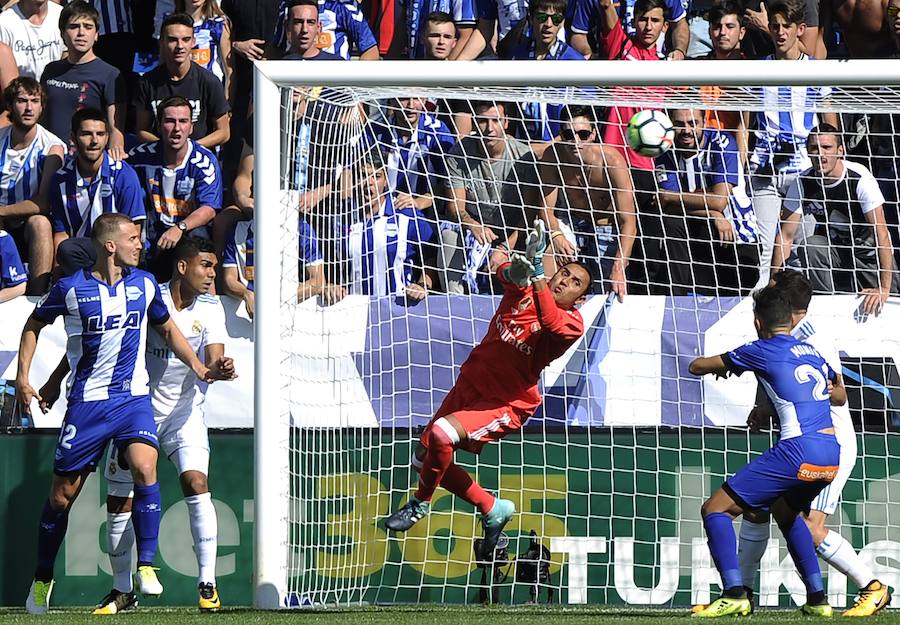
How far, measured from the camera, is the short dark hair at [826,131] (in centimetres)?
781

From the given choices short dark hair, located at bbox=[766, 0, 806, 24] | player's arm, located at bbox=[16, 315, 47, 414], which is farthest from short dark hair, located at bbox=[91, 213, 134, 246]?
short dark hair, located at bbox=[766, 0, 806, 24]

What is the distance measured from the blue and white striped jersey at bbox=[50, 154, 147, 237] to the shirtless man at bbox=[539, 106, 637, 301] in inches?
98.8

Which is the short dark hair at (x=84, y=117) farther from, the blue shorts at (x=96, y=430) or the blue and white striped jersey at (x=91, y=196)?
the blue shorts at (x=96, y=430)

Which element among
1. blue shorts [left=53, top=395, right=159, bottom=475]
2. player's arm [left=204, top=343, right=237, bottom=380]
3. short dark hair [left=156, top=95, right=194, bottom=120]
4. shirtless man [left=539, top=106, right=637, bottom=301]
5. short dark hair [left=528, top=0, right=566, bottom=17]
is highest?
short dark hair [left=528, top=0, right=566, bottom=17]

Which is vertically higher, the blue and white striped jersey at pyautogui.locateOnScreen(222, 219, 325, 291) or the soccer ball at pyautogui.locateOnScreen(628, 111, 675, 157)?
the soccer ball at pyautogui.locateOnScreen(628, 111, 675, 157)

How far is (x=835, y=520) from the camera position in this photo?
762 centimetres

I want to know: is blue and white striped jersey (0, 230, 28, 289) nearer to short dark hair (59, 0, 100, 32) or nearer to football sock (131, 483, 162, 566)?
short dark hair (59, 0, 100, 32)

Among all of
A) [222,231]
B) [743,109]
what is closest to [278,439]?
[222,231]

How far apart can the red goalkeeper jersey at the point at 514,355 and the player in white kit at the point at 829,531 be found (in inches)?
41.8

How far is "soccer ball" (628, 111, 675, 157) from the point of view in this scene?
Result: 6504 mm

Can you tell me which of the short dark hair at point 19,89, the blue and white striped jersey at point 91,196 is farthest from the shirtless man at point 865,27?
the short dark hair at point 19,89

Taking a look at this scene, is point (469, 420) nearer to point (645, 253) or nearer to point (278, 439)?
point (278, 439)

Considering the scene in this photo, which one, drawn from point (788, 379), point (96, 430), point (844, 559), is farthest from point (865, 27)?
point (96, 430)

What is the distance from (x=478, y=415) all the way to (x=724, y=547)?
4.38 ft
